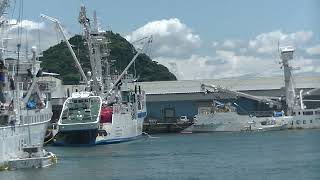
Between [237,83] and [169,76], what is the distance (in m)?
42.2

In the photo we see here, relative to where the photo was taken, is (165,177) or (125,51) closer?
(165,177)

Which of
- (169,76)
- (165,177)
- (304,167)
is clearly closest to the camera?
(165,177)

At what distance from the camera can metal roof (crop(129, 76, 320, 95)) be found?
142 meters

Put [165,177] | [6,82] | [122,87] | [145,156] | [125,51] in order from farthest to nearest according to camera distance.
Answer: [125,51] < [122,87] < [145,156] < [6,82] < [165,177]

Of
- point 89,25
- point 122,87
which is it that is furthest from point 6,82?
point 122,87

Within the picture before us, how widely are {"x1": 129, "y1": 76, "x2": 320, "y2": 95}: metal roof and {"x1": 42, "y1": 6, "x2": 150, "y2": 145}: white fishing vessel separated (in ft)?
75.2

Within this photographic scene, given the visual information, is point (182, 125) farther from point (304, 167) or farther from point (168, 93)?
point (304, 167)

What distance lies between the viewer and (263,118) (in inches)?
5482

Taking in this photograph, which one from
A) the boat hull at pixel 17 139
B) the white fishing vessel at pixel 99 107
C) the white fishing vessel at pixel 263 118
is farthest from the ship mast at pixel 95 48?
the boat hull at pixel 17 139

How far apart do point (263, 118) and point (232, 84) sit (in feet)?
36.3

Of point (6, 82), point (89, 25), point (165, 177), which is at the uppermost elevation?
point (89, 25)

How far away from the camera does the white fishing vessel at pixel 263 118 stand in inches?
5408

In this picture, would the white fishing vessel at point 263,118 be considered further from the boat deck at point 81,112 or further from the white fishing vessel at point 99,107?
the boat deck at point 81,112

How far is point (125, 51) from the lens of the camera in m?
173
